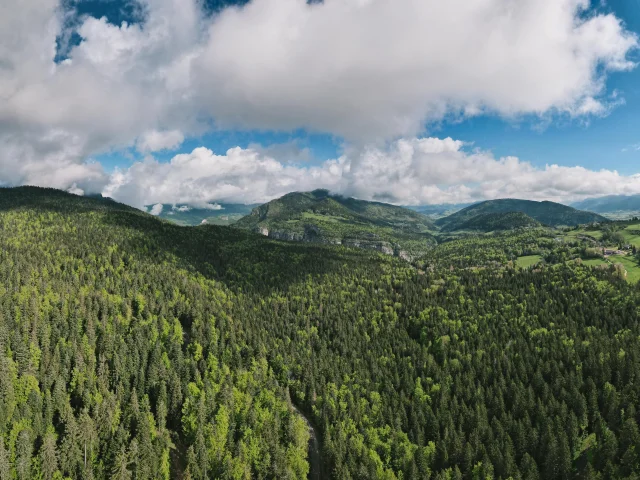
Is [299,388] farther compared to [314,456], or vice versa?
[299,388]

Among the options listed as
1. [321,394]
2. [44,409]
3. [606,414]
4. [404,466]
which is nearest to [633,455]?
[606,414]

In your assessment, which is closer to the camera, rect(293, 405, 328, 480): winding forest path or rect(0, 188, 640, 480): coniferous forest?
rect(0, 188, 640, 480): coniferous forest

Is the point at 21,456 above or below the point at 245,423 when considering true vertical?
above

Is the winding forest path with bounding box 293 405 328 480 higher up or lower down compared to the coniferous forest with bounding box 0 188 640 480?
lower down

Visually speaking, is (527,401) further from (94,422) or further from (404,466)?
(94,422)

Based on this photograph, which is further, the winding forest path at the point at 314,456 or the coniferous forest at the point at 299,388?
the winding forest path at the point at 314,456

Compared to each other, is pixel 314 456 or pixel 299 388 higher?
pixel 299 388

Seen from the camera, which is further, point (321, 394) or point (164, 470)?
point (321, 394)

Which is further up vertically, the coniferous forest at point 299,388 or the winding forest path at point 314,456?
the coniferous forest at point 299,388
